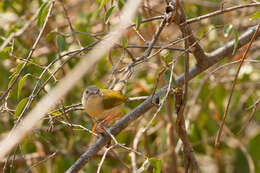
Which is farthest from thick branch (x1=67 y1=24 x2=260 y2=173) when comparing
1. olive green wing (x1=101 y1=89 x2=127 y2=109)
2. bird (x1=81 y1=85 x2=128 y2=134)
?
olive green wing (x1=101 y1=89 x2=127 y2=109)

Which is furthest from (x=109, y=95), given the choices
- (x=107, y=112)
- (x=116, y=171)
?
(x=116, y=171)

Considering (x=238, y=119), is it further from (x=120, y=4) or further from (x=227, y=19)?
(x=120, y=4)

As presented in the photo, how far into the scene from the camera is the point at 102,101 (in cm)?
301

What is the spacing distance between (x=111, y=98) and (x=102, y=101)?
81mm

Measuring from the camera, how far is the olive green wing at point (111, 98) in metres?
3.03

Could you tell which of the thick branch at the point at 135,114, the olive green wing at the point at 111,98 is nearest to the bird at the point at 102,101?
the olive green wing at the point at 111,98

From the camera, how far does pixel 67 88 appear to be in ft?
2.39

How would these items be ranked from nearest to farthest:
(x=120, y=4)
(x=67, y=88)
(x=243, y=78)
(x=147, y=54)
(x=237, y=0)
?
(x=67, y=88)
(x=147, y=54)
(x=120, y=4)
(x=237, y=0)
(x=243, y=78)

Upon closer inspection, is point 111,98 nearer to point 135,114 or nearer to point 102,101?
point 102,101

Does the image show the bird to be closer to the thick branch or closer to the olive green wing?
the olive green wing

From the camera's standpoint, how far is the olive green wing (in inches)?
119

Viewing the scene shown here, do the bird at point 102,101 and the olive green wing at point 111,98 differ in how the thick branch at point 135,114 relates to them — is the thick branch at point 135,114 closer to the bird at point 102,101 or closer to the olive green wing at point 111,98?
the bird at point 102,101

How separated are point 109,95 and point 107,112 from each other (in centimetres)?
16

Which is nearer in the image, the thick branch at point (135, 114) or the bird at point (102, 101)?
the thick branch at point (135, 114)
